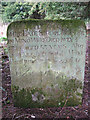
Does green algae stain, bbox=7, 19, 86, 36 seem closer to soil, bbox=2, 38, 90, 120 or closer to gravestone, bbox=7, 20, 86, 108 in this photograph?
gravestone, bbox=7, 20, 86, 108

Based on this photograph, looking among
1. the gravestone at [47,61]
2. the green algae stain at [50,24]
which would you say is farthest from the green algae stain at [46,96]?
the green algae stain at [50,24]

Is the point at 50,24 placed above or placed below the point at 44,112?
above

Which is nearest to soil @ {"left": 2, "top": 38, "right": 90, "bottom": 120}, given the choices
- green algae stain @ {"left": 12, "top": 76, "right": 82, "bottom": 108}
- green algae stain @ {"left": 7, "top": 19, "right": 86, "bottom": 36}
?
green algae stain @ {"left": 12, "top": 76, "right": 82, "bottom": 108}

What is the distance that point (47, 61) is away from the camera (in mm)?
2324

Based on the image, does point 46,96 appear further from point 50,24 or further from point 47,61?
point 50,24

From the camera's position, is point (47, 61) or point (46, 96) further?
point (46, 96)

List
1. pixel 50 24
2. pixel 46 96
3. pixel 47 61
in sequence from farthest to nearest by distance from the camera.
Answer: pixel 46 96
pixel 47 61
pixel 50 24

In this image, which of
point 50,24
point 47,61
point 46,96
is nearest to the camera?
point 50,24

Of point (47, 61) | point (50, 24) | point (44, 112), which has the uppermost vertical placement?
point (50, 24)

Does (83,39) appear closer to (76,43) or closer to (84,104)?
(76,43)

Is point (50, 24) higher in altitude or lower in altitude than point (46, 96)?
higher

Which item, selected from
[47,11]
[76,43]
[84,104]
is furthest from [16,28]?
[47,11]

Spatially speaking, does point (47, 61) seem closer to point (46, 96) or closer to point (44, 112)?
point (46, 96)

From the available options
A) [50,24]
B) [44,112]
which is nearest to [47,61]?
[50,24]
